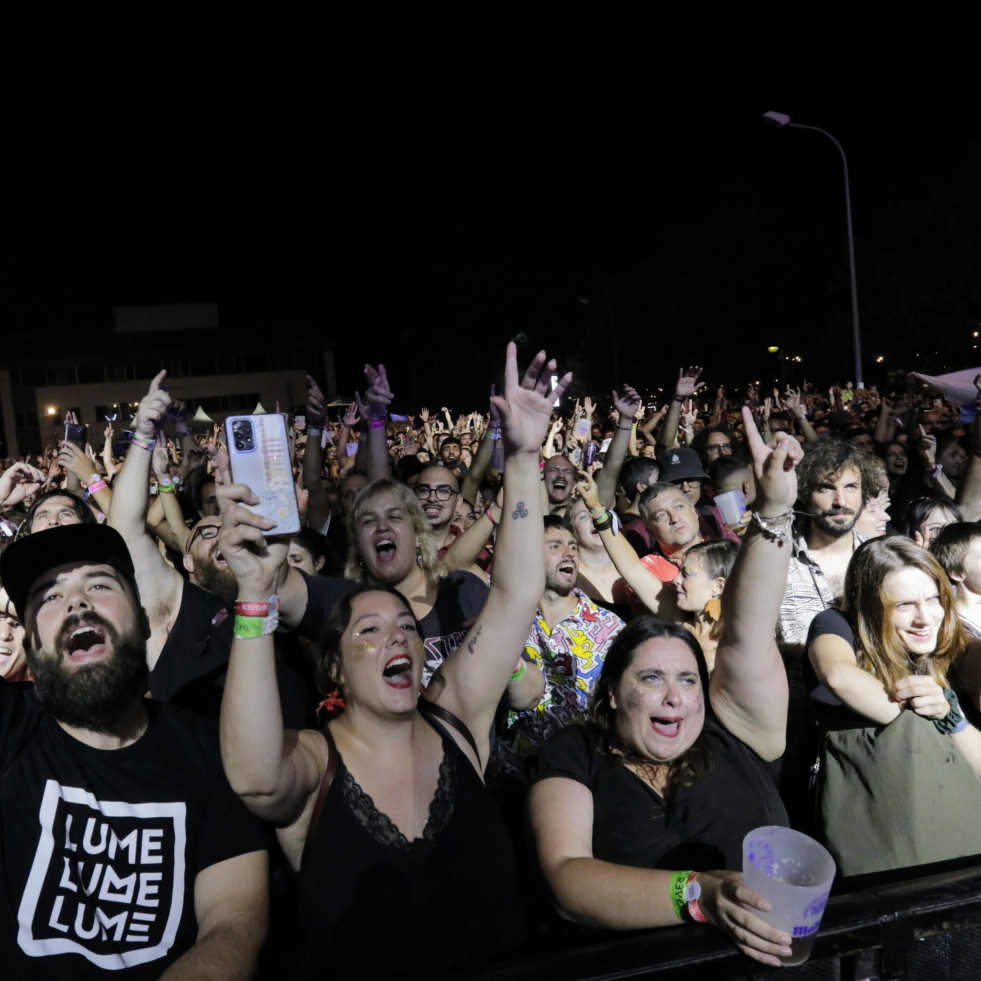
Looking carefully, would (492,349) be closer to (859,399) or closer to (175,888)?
(859,399)

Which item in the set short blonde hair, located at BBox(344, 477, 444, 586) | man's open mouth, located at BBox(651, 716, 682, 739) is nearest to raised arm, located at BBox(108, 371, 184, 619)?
short blonde hair, located at BBox(344, 477, 444, 586)

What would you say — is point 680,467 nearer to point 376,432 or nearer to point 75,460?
point 376,432

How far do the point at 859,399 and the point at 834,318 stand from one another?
16174 mm

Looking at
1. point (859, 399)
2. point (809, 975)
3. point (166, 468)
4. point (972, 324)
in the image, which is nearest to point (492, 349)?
point (972, 324)

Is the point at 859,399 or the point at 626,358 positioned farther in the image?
the point at 626,358

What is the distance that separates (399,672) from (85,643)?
0.83 metres

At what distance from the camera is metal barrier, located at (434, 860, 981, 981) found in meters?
1.45

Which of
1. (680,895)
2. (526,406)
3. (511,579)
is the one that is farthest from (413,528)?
(680,895)

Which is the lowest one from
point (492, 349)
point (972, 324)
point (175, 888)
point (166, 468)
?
point (175, 888)

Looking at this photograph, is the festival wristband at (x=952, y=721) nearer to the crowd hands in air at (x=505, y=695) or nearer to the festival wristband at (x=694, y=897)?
the crowd hands in air at (x=505, y=695)

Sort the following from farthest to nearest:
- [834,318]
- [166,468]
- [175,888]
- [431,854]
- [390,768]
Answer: [834,318], [166,468], [390,768], [431,854], [175,888]

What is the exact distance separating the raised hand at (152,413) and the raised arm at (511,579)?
1.73 metres

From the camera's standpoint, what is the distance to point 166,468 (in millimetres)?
5812

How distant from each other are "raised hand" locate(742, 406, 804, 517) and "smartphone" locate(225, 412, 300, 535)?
1230mm
